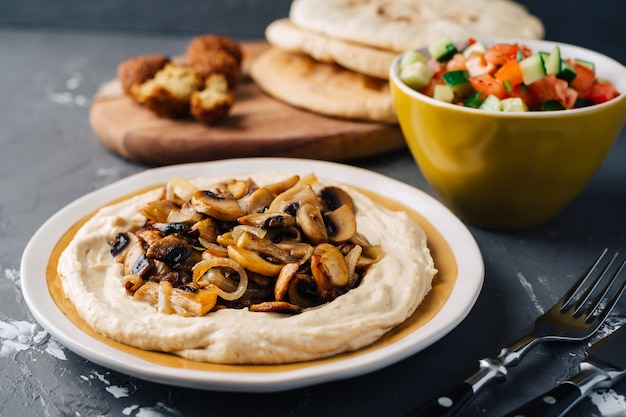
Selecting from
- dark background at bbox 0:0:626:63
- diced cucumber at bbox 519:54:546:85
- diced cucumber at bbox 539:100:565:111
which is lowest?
dark background at bbox 0:0:626:63

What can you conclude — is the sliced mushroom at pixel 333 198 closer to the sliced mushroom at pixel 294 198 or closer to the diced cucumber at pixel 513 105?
the sliced mushroom at pixel 294 198

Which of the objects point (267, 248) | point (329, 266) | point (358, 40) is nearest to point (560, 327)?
point (329, 266)

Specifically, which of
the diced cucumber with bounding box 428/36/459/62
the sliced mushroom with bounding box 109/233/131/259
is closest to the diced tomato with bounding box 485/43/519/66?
the diced cucumber with bounding box 428/36/459/62

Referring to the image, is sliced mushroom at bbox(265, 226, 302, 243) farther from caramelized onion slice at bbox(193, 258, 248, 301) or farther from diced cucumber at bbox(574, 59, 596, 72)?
diced cucumber at bbox(574, 59, 596, 72)

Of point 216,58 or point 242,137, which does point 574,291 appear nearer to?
point 242,137

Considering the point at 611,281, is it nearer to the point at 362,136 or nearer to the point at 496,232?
the point at 496,232
